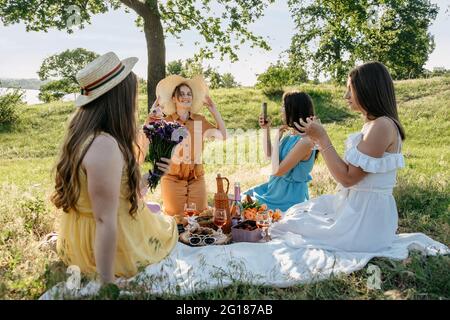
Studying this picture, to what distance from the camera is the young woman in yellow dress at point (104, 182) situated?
3104mm

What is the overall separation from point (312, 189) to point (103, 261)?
4.52 metres

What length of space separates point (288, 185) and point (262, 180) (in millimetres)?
2150

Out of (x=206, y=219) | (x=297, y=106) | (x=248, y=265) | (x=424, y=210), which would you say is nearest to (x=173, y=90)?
(x=297, y=106)

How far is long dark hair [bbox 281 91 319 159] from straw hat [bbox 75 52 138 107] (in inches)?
95.4

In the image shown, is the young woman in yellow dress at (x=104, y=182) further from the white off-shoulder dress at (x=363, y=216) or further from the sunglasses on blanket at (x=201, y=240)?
the white off-shoulder dress at (x=363, y=216)

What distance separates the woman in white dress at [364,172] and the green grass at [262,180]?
1.13 feet

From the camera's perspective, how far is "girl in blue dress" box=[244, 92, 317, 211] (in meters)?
5.31

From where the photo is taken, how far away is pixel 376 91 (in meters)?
4.02

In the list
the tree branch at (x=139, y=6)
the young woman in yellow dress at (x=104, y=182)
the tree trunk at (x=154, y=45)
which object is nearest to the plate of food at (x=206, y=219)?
the young woman in yellow dress at (x=104, y=182)

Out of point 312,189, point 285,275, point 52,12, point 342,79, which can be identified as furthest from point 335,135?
point 285,275

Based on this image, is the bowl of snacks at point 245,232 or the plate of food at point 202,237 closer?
the plate of food at point 202,237

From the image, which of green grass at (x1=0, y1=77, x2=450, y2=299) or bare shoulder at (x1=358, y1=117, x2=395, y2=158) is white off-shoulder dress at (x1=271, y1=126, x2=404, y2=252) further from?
green grass at (x1=0, y1=77, x2=450, y2=299)

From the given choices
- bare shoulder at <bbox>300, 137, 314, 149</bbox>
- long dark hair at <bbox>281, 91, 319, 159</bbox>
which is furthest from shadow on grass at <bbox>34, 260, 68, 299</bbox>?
long dark hair at <bbox>281, 91, 319, 159</bbox>

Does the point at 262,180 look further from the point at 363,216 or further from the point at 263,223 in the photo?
the point at 363,216
